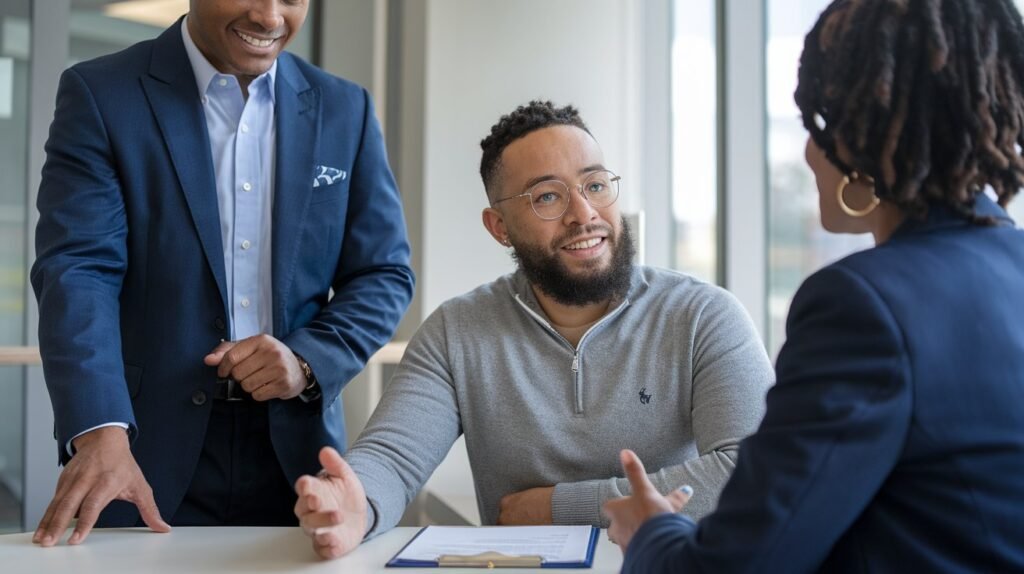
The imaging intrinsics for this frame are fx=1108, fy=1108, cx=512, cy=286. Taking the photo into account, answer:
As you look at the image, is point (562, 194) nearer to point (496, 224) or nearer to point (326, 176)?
point (496, 224)

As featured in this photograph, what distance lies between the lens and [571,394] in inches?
84.3

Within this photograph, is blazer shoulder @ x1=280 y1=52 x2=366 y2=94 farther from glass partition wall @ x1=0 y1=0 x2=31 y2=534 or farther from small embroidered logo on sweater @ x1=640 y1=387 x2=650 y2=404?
glass partition wall @ x1=0 y1=0 x2=31 y2=534

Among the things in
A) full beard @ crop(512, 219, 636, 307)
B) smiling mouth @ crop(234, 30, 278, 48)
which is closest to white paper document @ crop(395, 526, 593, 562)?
full beard @ crop(512, 219, 636, 307)

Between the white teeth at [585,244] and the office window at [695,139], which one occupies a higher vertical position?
the office window at [695,139]

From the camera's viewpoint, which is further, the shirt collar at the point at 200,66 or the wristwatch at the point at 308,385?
the shirt collar at the point at 200,66

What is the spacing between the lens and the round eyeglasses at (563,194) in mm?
2279

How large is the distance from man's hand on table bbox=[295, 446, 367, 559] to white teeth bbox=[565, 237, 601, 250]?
731 mm

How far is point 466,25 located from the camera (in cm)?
443

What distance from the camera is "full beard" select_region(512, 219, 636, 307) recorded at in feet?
7.32

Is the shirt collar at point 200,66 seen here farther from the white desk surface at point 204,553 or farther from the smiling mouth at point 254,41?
the white desk surface at point 204,553

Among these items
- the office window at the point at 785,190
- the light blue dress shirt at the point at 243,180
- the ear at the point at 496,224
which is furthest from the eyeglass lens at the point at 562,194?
the office window at the point at 785,190

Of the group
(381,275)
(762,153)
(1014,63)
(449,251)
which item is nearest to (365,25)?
(449,251)

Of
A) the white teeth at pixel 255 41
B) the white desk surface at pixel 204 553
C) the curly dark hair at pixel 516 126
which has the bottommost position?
the white desk surface at pixel 204 553

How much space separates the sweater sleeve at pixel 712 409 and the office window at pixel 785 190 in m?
1.73
